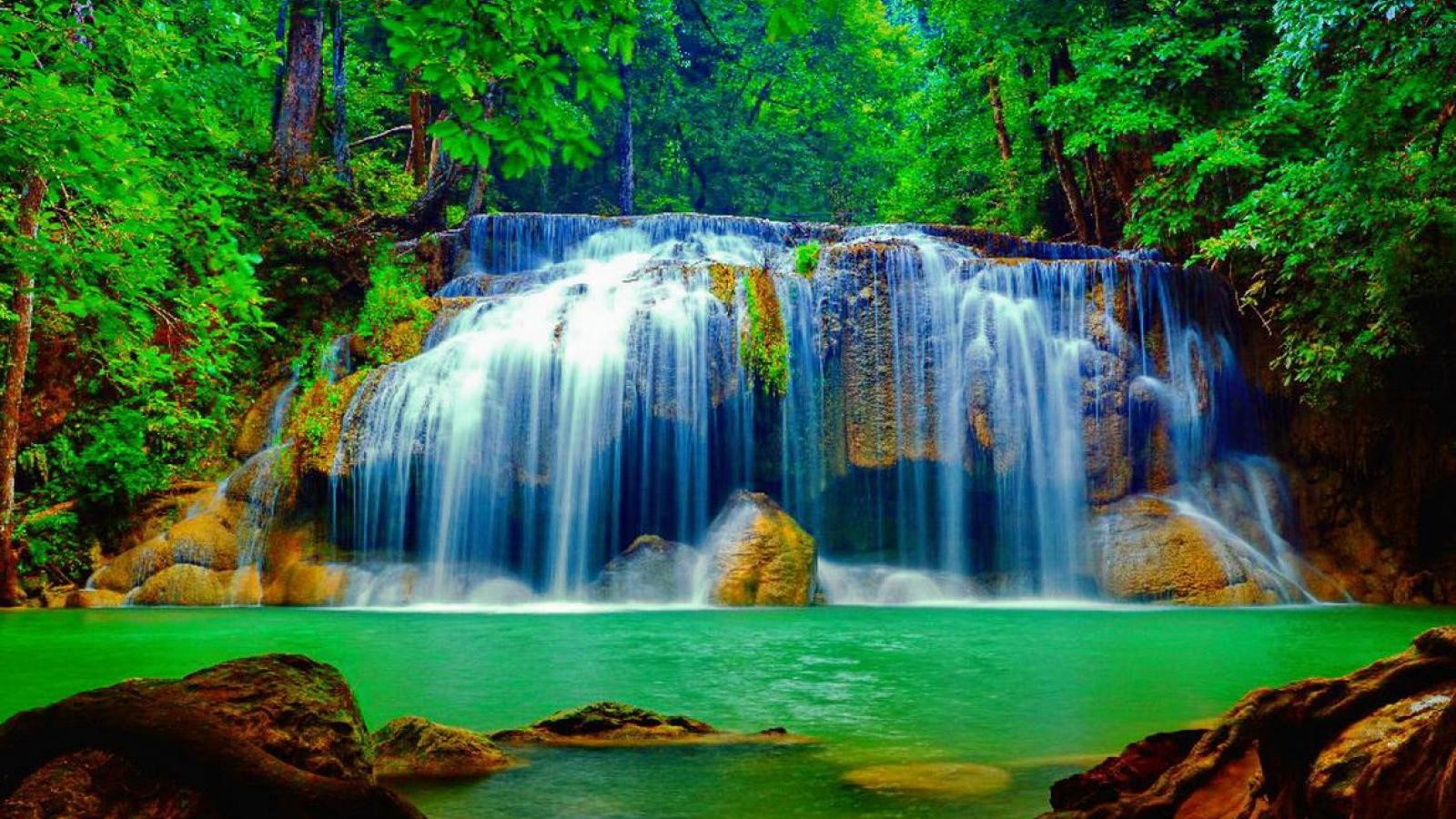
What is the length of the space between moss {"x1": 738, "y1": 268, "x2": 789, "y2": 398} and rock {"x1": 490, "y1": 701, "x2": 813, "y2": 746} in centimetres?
995

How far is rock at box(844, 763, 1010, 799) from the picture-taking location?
336cm

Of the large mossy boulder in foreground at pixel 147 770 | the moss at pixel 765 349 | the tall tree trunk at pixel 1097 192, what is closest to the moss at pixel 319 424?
the moss at pixel 765 349

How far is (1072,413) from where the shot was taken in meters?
14.3

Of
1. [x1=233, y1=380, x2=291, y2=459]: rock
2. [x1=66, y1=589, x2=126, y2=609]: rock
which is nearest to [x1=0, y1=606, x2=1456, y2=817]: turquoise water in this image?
[x1=66, y1=589, x2=126, y2=609]: rock

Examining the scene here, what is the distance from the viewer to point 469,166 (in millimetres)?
4305

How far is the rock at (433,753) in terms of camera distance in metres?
3.58

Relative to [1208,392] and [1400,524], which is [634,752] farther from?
[1400,524]

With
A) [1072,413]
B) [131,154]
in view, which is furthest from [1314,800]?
[1072,413]

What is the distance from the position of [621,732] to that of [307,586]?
32.2 feet

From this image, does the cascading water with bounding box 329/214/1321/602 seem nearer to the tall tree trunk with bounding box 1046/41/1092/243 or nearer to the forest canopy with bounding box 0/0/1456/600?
the forest canopy with bounding box 0/0/1456/600

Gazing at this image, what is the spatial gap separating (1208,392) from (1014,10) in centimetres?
824

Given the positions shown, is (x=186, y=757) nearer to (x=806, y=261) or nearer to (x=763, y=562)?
(x=763, y=562)

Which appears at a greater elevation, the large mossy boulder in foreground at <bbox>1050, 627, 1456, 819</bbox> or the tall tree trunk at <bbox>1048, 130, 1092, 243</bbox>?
the tall tree trunk at <bbox>1048, 130, 1092, 243</bbox>

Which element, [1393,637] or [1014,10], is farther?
[1014,10]
